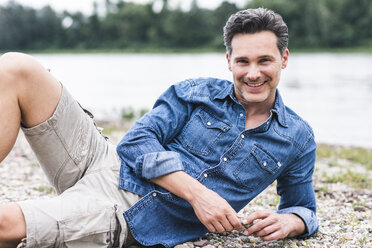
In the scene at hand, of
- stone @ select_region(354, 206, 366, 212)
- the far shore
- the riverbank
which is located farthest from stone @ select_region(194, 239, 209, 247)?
the far shore

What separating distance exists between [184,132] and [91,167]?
805 mm

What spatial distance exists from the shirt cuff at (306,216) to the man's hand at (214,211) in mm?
892

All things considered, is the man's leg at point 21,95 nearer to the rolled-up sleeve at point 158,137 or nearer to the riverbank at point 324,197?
the rolled-up sleeve at point 158,137

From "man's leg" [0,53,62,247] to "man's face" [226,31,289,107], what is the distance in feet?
4.94

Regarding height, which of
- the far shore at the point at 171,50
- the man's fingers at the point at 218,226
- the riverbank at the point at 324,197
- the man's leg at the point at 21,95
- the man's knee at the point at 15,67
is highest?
the man's knee at the point at 15,67

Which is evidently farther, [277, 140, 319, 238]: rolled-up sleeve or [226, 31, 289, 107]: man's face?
[277, 140, 319, 238]: rolled-up sleeve

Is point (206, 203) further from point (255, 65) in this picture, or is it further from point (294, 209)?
point (255, 65)

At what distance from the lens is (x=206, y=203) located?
3.25 meters

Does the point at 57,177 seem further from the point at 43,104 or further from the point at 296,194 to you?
the point at 296,194

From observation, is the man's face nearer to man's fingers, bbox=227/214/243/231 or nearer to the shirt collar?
the shirt collar

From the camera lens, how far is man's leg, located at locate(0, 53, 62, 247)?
309 centimetres

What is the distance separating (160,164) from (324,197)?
3288 millimetres

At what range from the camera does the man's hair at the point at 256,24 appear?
3.73 metres

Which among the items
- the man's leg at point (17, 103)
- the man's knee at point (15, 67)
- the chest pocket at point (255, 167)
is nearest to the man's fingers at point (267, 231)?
the chest pocket at point (255, 167)
